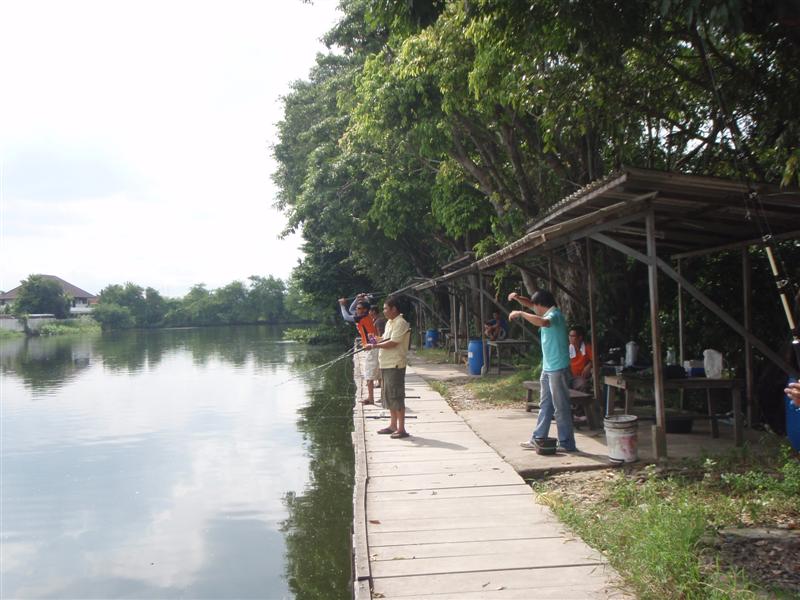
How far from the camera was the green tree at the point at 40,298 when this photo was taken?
79.1 metres

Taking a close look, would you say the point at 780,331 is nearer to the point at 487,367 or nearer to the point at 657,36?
the point at 657,36

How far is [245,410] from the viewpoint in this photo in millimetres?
15969

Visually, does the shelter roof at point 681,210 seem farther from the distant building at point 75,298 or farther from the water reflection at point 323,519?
the distant building at point 75,298

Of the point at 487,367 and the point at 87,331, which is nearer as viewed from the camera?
the point at 487,367

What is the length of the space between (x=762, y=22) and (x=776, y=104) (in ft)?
8.30

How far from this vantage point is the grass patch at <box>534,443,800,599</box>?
353cm

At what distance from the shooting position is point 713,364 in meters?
7.65

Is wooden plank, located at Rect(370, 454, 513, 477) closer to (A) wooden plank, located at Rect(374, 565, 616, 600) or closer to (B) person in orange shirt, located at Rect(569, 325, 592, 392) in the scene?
(A) wooden plank, located at Rect(374, 565, 616, 600)

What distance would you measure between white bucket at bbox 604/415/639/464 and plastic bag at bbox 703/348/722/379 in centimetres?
203

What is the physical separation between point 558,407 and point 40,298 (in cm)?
8481

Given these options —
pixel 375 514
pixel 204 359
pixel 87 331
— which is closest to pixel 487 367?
pixel 375 514

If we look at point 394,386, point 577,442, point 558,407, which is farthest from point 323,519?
point 558,407

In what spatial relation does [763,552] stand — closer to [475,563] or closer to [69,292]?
[475,563]

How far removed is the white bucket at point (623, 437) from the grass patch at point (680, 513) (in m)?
0.19
